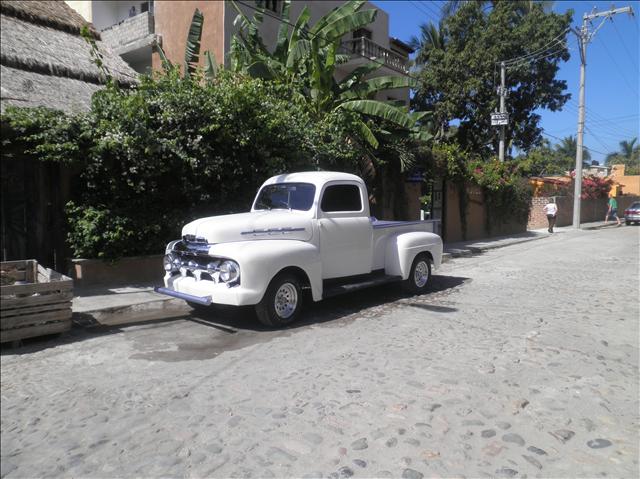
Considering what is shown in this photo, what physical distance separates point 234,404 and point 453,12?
3279 cm

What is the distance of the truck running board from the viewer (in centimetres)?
703

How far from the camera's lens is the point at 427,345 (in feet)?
18.8

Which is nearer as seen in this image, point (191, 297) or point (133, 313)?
point (191, 297)

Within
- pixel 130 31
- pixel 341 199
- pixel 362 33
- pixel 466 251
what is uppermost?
pixel 362 33

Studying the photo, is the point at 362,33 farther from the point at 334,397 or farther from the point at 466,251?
the point at 334,397

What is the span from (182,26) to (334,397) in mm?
18104

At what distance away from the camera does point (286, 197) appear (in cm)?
747

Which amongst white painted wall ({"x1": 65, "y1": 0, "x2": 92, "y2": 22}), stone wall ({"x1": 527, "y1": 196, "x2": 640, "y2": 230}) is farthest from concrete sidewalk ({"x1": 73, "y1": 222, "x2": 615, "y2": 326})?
stone wall ({"x1": 527, "y1": 196, "x2": 640, "y2": 230})

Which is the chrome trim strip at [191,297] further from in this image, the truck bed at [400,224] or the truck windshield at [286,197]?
the truck bed at [400,224]

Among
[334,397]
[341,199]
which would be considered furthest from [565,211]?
[334,397]

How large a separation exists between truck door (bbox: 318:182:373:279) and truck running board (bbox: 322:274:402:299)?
15 centimetres

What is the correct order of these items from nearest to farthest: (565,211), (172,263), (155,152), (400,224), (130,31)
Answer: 1. (172,263)
2. (155,152)
3. (400,224)
4. (130,31)
5. (565,211)

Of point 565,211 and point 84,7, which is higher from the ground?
point 84,7

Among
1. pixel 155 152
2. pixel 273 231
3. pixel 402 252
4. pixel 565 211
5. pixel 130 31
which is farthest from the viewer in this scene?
pixel 565 211
